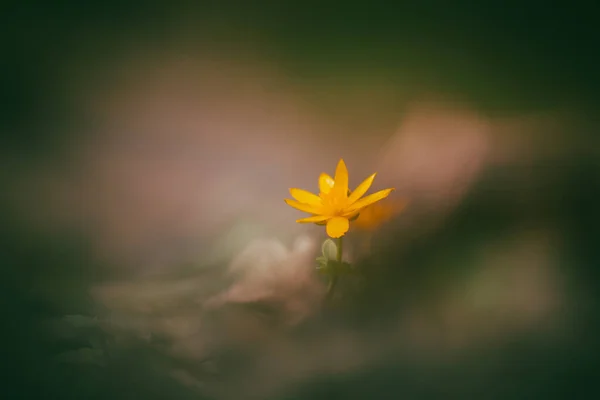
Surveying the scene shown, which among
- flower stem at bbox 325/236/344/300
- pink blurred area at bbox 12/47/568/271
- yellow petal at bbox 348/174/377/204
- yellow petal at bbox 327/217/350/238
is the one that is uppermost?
pink blurred area at bbox 12/47/568/271

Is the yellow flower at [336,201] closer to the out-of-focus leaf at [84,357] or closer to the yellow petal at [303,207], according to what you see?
the yellow petal at [303,207]

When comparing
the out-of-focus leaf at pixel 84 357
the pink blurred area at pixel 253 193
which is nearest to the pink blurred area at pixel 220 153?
the pink blurred area at pixel 253 193

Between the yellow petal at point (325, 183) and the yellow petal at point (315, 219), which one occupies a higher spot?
the yellow petal at point (325, 183)

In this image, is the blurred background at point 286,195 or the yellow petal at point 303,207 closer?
the blurred background at point 286,195

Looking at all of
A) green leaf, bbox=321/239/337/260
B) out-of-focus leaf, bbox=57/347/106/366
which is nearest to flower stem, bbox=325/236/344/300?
green leaf, bbox=321/239/337/260

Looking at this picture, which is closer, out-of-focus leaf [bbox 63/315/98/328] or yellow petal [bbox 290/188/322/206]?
out-of-focus leaf [bbox 63/315/98/328]

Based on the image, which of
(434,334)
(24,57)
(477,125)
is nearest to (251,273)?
(434,334)

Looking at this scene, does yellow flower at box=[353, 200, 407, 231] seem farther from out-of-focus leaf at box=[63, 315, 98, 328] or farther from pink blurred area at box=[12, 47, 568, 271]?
out-of-focus leaf at box=[63, 315, 98, 328]
